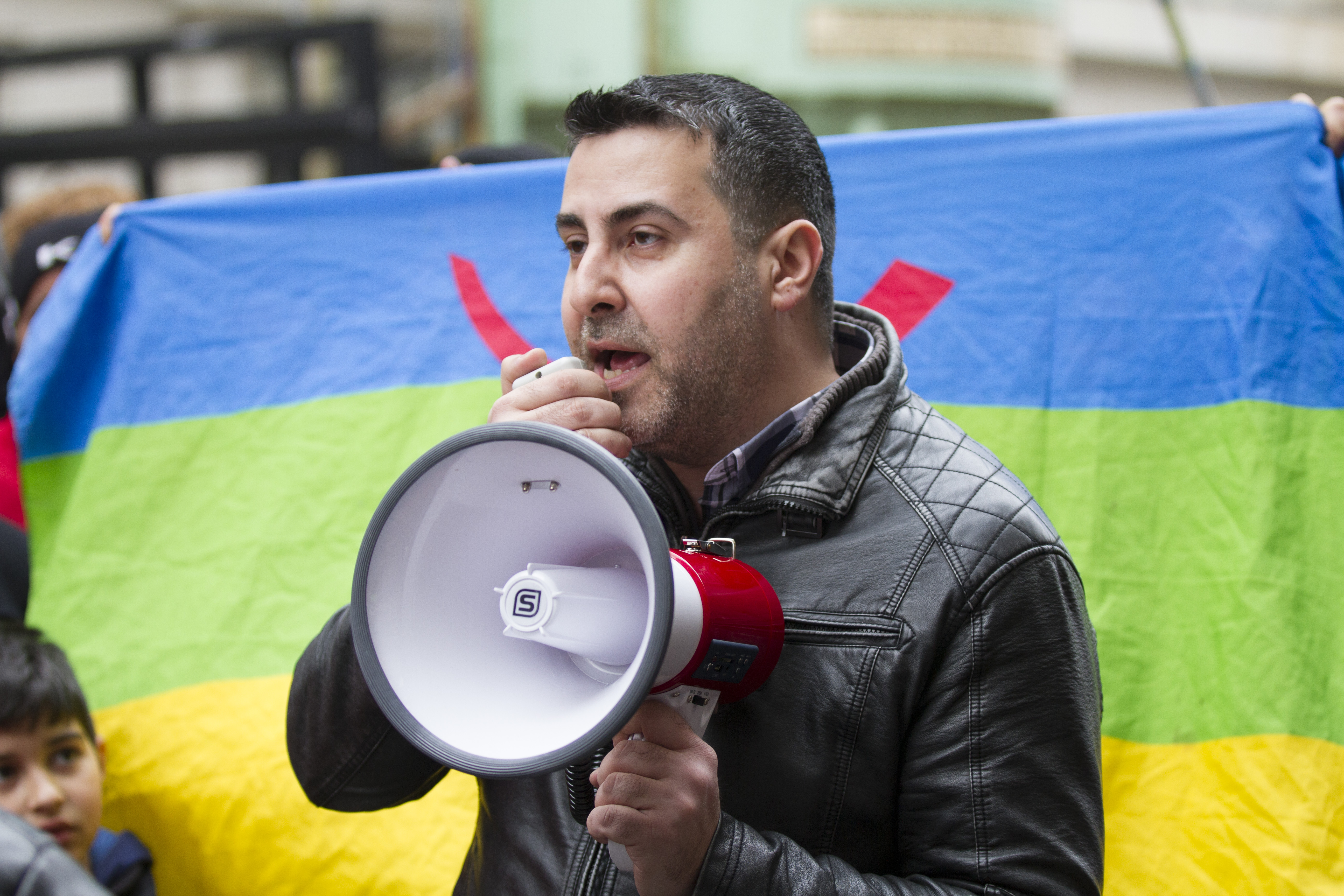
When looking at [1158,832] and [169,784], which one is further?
[169,784]

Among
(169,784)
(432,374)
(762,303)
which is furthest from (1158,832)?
(169,784)

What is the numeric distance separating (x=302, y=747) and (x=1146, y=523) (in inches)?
56.2

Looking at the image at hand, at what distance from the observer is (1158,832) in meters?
1.89

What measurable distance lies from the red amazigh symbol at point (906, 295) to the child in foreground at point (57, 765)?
171 cm

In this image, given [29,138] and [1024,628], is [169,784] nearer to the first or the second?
[1024,628]

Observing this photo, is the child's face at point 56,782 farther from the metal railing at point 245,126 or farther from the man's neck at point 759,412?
the metal railing at point 245,126

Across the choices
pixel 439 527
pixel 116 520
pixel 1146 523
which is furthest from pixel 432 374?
pixel 1146 523

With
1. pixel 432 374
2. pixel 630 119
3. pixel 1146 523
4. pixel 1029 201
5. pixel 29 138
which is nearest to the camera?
pixel 630 119

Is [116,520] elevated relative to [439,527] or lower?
lower

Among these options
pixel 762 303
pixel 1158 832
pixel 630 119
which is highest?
pixel 630 119

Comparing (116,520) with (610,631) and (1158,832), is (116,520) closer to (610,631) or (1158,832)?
(610,631)

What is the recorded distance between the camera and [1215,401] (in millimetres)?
2010

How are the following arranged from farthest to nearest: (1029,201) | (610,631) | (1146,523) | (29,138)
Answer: (29,138), (1029,201), (1146,523), (610,631)

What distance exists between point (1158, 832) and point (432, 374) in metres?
1.61
